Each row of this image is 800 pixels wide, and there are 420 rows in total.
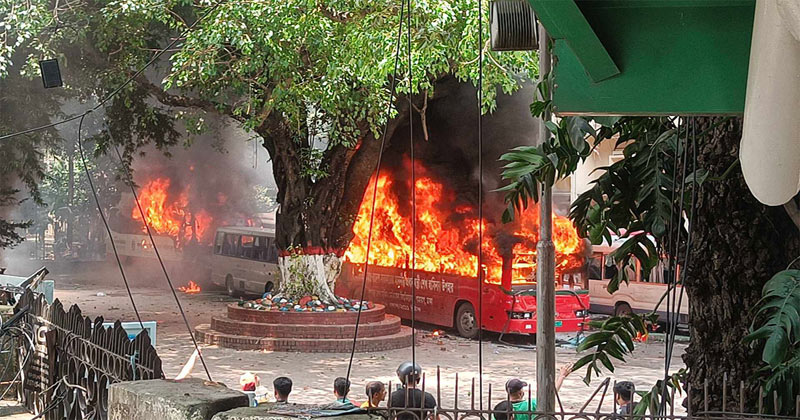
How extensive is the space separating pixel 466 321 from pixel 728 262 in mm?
14454

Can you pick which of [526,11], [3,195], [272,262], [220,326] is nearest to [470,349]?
[220,326]

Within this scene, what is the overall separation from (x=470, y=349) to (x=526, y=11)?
1138 cm

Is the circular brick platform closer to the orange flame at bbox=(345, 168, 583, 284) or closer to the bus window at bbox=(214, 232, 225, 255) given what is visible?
the orange flame at bbox=(345, 168, 583, 284)

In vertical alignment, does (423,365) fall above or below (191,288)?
below

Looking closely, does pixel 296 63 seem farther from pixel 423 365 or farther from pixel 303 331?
pixel 423 365

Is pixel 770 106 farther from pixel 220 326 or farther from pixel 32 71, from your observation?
pixel 220 326

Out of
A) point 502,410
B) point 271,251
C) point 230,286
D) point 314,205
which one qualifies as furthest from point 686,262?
point 230,286

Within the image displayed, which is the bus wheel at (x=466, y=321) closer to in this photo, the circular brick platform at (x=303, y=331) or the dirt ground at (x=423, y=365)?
the dirt ground at (x=423, y=365)

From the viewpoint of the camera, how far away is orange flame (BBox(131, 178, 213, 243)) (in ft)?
105

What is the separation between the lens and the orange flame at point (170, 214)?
105 ft

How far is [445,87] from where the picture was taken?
2092 cm

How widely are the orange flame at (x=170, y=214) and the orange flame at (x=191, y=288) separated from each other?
8.07 feet

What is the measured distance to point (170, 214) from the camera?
3225 centimetres

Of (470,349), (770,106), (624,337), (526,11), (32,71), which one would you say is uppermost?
(32,71)
